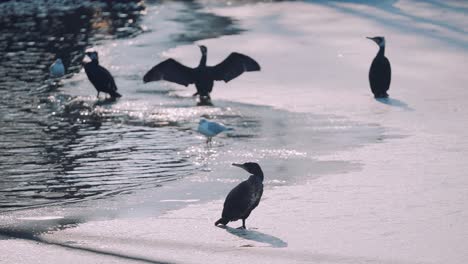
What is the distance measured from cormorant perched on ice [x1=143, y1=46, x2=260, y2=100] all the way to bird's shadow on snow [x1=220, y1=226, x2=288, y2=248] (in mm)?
9078

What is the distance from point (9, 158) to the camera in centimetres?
1422

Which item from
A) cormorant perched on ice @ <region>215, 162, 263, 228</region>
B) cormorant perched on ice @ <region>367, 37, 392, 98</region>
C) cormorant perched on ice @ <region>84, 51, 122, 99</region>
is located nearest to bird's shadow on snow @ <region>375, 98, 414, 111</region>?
cormorant perched on ice @ <region>367, 37, 392, 98</region>

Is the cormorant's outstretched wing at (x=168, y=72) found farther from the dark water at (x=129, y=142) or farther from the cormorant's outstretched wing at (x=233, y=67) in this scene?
the cormorant's outstretched wing at (x=233, y=67)

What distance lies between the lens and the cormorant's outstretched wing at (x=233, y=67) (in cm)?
1948

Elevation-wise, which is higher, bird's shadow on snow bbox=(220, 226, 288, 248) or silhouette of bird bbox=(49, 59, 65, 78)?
bird's shadow on snow bbox=(220, 226, 288, 248)

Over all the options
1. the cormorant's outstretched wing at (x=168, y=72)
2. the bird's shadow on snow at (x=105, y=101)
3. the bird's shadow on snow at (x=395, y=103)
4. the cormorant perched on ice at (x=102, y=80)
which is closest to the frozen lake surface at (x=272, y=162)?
the bird's shadow on snow at (x=395, y=103)

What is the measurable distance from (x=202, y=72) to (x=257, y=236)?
956 cm

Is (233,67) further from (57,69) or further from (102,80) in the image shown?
(57,69)

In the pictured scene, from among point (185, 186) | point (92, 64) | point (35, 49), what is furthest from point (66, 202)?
point (35, 49)

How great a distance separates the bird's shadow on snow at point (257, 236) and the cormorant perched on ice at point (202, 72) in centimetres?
908

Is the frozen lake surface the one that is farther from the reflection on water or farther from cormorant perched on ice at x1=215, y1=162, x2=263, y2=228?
cormorant perched on ice at x1=215, y1=162, x2=263, y2=228

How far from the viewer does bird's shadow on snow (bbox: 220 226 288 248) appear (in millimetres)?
9648

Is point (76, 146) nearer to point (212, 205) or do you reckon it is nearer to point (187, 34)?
point (212, 205)

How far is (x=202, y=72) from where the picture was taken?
1930 cm
